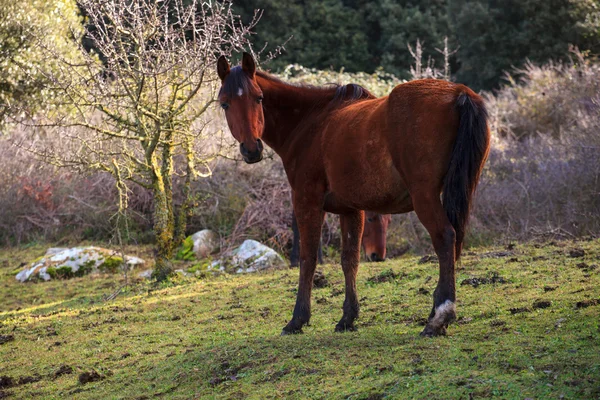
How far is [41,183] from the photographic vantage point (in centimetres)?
1675

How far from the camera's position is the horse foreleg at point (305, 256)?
6.26 metres

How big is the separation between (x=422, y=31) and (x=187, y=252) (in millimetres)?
18844

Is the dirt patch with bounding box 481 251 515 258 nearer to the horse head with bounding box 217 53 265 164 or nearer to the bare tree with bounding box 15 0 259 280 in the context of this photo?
the bare tree with bounding box 15 0 259 280

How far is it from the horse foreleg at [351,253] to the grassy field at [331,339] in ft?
0.76

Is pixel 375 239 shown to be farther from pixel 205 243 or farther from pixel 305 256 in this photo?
pixel 305 256

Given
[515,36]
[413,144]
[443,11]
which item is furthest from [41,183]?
[443,11]

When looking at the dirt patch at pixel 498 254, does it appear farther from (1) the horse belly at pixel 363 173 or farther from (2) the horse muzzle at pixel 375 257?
(1) the horse belly at pixel 363 173

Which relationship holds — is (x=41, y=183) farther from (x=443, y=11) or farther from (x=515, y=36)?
(x=443, y=11)

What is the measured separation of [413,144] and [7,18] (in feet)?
45.4

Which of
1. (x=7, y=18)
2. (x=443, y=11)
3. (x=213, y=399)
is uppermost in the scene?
(x=443, y=11)

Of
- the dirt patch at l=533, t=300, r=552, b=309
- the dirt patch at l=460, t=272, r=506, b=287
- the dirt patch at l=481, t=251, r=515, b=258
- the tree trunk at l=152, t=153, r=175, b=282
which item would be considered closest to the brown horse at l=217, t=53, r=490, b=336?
the dirt patch at l=533, t=300, r=552, b=309

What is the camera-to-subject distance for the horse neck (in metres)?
6.65

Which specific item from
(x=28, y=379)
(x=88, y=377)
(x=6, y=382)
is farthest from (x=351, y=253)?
(x=6, y=382)

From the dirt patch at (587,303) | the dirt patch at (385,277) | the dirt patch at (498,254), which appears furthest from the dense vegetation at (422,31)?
the dirt patch at (587,303)
